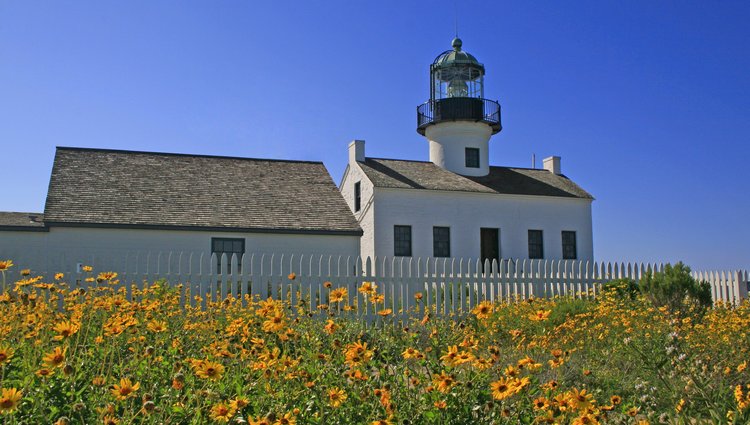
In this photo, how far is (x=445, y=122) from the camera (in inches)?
1032

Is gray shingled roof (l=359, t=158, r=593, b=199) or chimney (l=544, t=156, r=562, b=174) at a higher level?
chimney (l=544, t=156, r=562, b=174)

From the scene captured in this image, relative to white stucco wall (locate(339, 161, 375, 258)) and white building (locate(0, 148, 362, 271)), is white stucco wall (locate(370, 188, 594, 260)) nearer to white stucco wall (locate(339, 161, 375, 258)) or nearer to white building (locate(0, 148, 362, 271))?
white stucco wall (locate(339, 161, 375, 258))

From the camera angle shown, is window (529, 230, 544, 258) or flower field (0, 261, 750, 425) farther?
window (529, 230, 544, 258)

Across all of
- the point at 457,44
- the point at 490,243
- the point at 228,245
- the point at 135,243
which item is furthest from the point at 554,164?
the point at 135,243

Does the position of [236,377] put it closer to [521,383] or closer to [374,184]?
[521,383]

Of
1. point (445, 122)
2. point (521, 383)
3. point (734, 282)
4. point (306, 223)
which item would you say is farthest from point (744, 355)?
point (445, 122)

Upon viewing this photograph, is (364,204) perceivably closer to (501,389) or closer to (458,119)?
(458,119)

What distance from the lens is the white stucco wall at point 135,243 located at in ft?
55.6

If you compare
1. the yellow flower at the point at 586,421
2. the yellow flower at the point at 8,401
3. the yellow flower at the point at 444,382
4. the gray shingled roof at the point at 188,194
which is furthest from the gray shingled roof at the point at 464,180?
the yellow flower at the point at 8,401

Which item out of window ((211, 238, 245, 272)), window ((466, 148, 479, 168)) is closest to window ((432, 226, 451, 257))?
window ((466, 148, 479, 168))

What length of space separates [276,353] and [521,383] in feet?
4.19

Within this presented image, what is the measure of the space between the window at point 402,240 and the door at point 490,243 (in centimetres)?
272

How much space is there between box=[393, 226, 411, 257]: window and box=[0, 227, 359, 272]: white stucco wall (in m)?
4.02

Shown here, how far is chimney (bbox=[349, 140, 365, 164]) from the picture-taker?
79.9 feet
